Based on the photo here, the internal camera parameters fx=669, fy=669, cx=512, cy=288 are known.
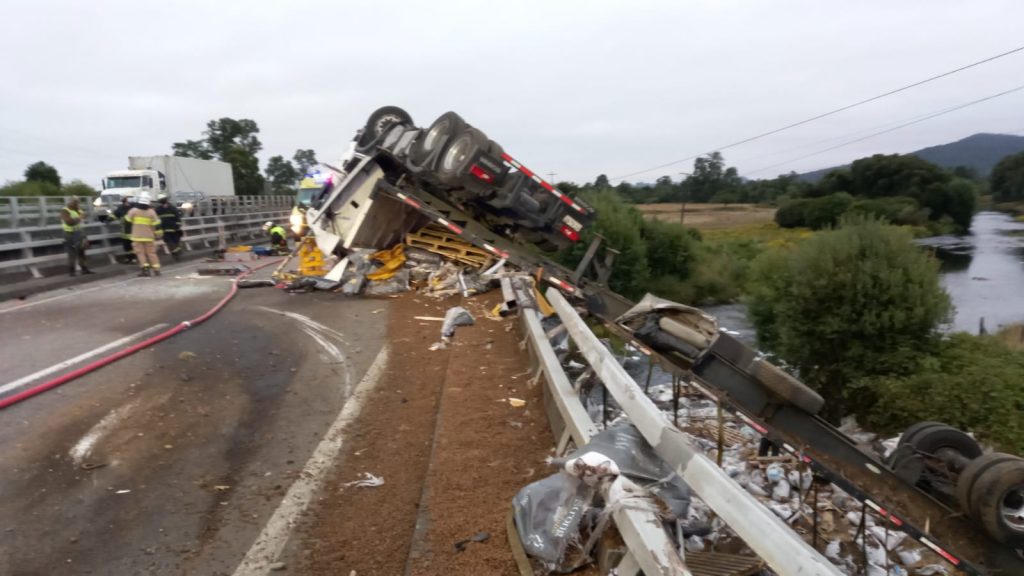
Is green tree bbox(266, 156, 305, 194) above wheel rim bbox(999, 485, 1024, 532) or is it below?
Result: above

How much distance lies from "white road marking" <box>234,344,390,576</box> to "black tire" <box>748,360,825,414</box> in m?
3.15

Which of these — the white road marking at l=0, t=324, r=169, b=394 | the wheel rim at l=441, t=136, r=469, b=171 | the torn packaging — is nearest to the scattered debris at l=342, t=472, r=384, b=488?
the torn packaging

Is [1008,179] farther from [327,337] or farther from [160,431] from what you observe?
[160,431]

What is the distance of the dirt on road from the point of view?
3.28 m

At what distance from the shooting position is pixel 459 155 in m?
10.0

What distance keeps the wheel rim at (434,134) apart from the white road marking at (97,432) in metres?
6.06

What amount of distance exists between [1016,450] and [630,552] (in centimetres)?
737

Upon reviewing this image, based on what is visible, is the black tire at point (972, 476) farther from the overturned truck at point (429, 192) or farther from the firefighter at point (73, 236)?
the firefighter at point (73, 236)

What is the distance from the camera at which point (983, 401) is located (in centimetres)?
833

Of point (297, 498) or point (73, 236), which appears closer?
point (297, 498)

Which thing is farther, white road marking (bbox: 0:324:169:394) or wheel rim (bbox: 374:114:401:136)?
wheel rim (bbox: 374:114:401:136)

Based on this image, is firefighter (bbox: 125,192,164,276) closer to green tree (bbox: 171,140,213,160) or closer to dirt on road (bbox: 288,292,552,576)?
dirt on road (bbox: 288,292,552,576)

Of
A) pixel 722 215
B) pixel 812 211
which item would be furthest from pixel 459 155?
pixel 722 215

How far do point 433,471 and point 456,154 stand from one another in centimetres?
676
